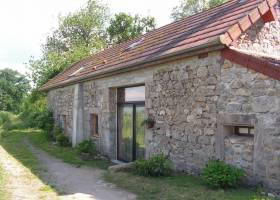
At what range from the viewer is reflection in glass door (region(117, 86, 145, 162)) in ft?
38.3

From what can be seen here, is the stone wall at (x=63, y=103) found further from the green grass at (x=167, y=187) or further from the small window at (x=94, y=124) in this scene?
the green grass at (x=167, y=187)

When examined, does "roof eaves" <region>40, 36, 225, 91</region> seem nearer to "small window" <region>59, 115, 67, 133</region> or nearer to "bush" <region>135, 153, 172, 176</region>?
"bush" <region>135, 153, 172, 176</region>

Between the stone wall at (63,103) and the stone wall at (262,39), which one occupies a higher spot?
the stone wall at (262,39)

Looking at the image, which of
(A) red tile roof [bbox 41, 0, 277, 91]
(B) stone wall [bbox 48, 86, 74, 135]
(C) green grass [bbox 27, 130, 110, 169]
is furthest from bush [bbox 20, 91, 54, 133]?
(A) red tile roof [bbox 41, 0, 277, 91]

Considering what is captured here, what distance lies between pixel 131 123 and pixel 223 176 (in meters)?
5.40

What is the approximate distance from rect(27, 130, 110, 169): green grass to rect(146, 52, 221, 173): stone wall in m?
2.25

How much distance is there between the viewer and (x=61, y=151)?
49.9ft

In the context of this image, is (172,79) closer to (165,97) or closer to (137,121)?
(165,97)

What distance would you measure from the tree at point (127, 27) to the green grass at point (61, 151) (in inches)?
822

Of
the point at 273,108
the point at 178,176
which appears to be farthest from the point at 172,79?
the point at 273,108

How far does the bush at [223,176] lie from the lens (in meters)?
7.23

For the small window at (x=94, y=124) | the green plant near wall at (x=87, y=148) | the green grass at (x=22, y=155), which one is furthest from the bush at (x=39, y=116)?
the green plant near wall at (x=87, y=148)

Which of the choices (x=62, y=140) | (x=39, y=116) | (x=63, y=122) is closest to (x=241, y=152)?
(x=62, y=140)

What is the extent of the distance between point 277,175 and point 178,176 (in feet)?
8.67
